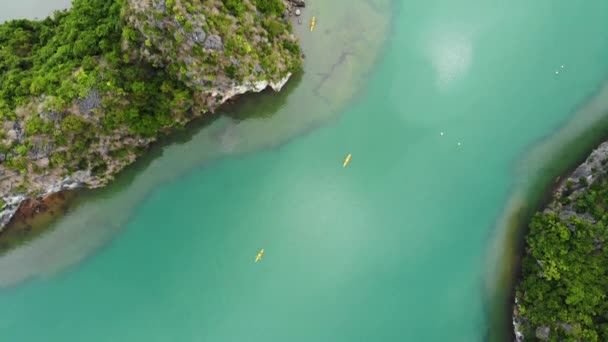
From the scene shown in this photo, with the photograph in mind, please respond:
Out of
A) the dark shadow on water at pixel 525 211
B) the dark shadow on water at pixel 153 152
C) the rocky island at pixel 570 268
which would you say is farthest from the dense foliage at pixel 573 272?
the dark shadow on water at pixel 153 152

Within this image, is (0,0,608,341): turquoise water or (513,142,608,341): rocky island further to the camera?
(0,0,608,341): turquoise water

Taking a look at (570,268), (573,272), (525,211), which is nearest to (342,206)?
(525,211)

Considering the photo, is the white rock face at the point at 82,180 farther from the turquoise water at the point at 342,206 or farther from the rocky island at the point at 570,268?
the rocky island at the point at 570,268

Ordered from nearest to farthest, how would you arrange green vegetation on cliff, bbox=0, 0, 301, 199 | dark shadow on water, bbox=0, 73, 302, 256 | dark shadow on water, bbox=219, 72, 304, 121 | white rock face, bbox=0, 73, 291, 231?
1. green vegetation on cliff, bbox=0, 0, 301, 199
2. white rock face, bbox=0, 73, 291, 231
3. dark shadow on water, bbox=0, 73, 302, 256
4. dark shadow on water, bbox=219, 72, 304, 121

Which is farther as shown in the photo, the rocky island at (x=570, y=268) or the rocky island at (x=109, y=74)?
the rocky island at (x=570, y=268)

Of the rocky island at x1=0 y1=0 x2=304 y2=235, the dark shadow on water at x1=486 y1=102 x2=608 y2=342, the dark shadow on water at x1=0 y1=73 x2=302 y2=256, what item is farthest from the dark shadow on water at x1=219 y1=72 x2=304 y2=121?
the dark shadow on water at x1=486 y1=102 x2=608 y2=342

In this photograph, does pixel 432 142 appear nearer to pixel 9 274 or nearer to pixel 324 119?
pixel 324 119

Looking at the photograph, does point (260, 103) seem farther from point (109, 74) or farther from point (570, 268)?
point (570, 268)

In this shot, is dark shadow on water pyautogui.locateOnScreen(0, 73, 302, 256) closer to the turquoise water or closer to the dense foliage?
the turquoise water
